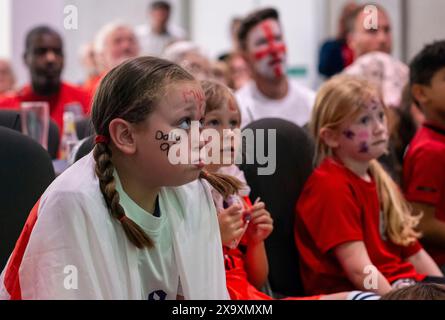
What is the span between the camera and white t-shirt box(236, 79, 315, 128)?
3.12 meters

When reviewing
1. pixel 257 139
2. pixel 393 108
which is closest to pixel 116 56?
pixel 393 108

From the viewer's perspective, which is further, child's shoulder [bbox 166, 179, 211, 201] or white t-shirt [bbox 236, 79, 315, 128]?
white t-shirt [bbox 236, 79, 315, 128]

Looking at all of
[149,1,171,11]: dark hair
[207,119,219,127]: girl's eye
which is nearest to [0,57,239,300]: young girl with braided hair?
[207,119,219,127]: girl's eye

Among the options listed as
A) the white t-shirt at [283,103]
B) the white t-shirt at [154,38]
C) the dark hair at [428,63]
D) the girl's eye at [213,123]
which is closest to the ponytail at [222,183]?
the girl's eye at [213,123]

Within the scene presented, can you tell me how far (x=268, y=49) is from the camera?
3348 mm

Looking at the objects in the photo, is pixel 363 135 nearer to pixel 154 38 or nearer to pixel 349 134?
pixel 349 134

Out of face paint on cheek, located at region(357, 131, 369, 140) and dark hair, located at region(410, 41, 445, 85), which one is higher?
dark hair, located at region(410, 41, 445, 85)

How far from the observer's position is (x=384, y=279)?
74.8 inches

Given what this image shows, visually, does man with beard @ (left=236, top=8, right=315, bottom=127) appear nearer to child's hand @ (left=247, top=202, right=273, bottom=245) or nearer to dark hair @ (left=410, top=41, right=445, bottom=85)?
dark hair @ (left=410, top=41, right=445, bottom=85)

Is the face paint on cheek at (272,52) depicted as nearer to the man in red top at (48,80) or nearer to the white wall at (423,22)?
the man in red top at (48,80)

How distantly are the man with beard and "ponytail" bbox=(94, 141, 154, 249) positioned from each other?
192 cm

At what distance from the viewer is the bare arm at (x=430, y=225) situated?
2195 mm

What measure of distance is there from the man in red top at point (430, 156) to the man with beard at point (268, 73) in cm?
78

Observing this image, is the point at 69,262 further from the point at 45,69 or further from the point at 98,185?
the point at 45,69
